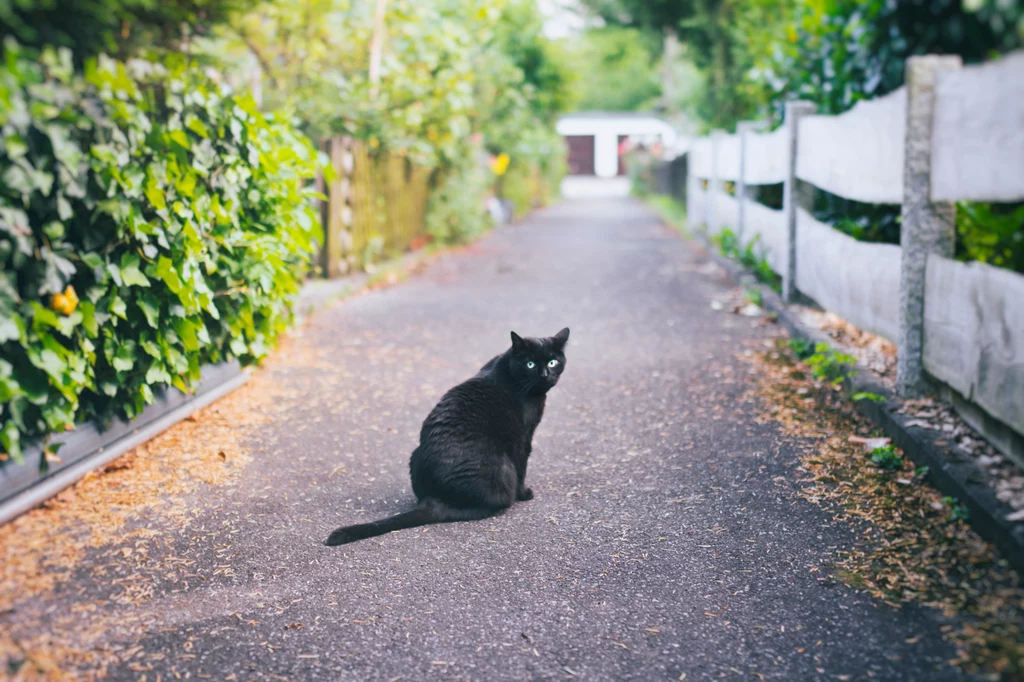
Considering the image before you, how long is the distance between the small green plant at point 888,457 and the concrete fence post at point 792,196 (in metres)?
3.69

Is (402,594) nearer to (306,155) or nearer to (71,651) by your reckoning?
(71,651)

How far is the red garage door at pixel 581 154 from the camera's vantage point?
60406 millimetres

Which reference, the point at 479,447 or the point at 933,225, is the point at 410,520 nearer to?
the point at 479,447

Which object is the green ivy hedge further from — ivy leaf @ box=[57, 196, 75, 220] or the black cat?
the black cat

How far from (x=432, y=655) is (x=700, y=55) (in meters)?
15.8

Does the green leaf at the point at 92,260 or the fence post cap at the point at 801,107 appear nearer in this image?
the green leaf at the point at 92,260

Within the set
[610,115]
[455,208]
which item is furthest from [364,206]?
[610,115]

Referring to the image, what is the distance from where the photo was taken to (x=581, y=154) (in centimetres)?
6062

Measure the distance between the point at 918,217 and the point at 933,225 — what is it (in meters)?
0.08

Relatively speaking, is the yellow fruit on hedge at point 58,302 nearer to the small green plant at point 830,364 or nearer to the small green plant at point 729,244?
the small green plant at point 830,364

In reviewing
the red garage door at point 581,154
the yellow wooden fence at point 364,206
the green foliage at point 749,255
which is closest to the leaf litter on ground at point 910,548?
the green foliage at point 749,255

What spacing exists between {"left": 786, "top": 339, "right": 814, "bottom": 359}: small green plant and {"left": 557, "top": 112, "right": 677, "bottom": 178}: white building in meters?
54.1

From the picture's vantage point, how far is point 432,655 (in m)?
2.66

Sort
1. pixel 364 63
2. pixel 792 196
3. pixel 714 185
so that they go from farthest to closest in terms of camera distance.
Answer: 1. pixel 714 185
2. pixel 364 63
3. pixel 792 196
